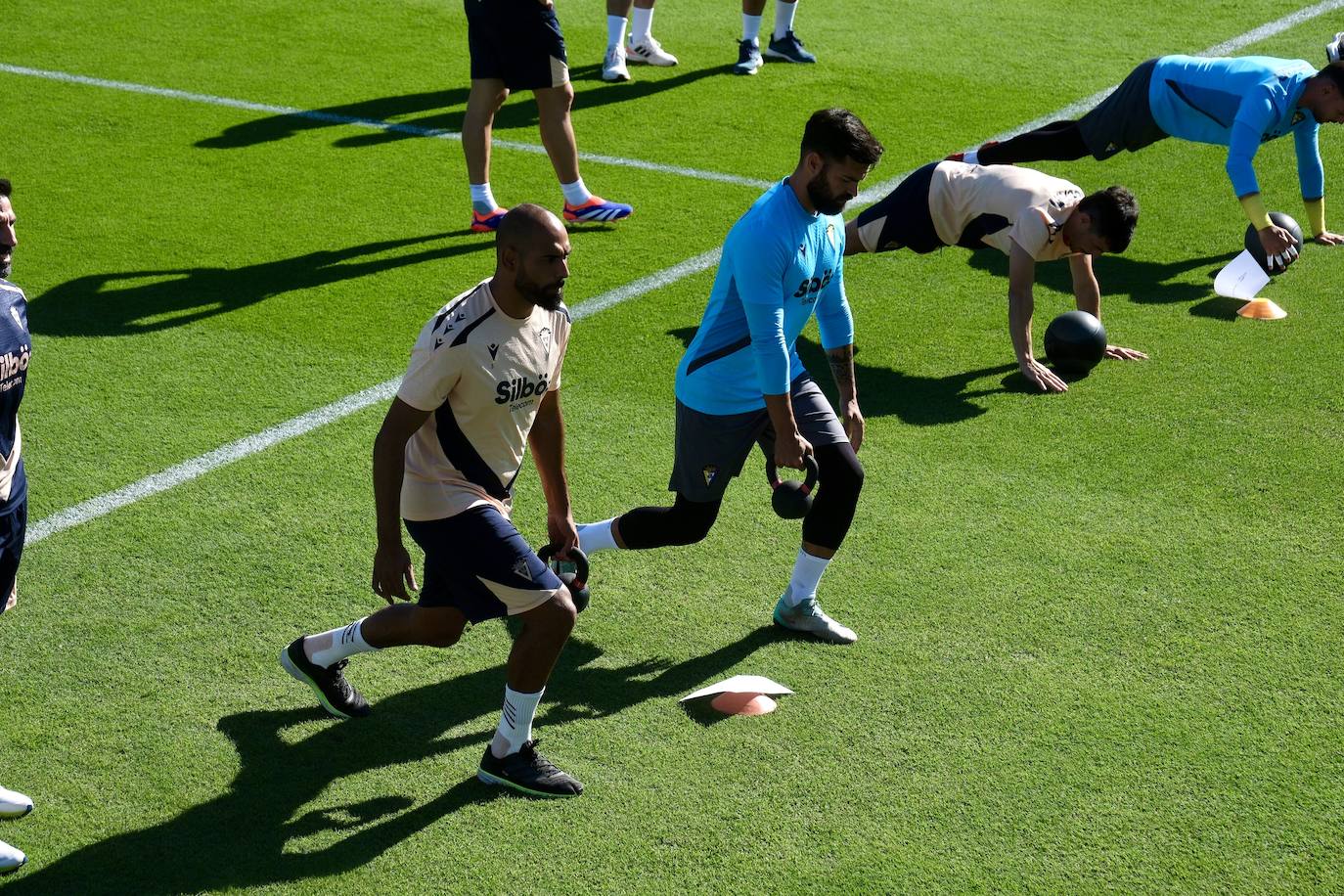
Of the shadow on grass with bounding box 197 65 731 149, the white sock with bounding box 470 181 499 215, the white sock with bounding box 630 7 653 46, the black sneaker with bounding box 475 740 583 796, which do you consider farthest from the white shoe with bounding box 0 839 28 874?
the white sock with bounding box 630 7 653 46

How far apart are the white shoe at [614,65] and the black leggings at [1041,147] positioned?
16.5 ft

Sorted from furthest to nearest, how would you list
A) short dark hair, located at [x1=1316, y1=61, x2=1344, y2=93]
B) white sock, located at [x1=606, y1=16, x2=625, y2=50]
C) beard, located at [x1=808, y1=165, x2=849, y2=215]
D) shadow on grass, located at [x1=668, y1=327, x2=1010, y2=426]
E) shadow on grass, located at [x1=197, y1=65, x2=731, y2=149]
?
white sock, located at [x1=606, y1=16, x2=625, y2=50]
shadow on grass, located at [x1=197, y1=65, x2=731, y2=149]
short dark hair, located at [x1=1316, y1=61, x2=1344, y2=93]
shadow on grass, located at [x1=668, y1=327, x2=1010, y2=426]
beard, located at [x1=808, y1=165, x2=849, y2=215]

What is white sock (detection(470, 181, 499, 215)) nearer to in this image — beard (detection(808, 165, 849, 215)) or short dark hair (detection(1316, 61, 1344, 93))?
beard (detection(808, 165, 849, 215))

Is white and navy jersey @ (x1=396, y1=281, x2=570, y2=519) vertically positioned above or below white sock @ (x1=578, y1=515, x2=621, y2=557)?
above

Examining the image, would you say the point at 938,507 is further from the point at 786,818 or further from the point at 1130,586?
the point at 786,818

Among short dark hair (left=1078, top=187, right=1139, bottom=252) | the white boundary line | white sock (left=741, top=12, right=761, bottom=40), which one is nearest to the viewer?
the white boundary line

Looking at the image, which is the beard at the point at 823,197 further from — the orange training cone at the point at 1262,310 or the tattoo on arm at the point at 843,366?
the orange training cone at the point at 1262,310

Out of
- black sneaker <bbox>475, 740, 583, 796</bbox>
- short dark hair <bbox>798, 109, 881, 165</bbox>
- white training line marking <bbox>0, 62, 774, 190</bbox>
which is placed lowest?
black sneaker <bbox>475, 740, 583, 796</bbox>

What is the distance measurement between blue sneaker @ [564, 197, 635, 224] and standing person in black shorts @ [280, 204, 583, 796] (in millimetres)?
5461

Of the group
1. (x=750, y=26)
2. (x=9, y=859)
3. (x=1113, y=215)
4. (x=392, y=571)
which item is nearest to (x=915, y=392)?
(x=1113, y=215)

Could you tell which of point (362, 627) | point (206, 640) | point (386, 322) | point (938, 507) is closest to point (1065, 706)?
point (938, 507)

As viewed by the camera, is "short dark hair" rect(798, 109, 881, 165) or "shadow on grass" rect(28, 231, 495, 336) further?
→ "shadow on grass" rect(28, 231, 495, 336)

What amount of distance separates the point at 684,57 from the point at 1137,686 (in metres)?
10.6

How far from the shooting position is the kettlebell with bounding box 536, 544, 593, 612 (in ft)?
17.9
